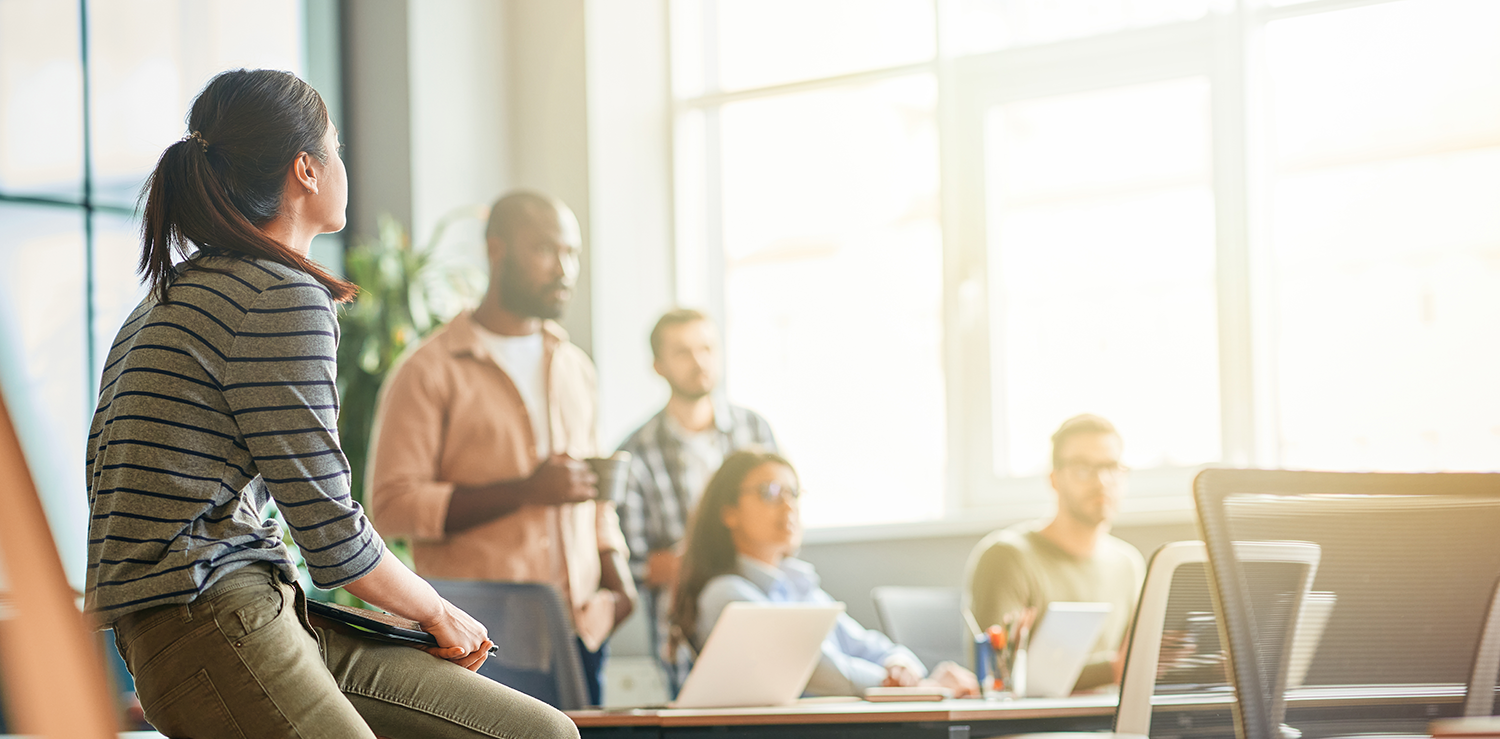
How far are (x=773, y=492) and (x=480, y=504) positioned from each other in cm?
68

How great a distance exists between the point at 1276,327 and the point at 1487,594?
12.0 feet

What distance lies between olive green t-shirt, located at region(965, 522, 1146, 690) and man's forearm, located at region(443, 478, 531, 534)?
1.29 meters

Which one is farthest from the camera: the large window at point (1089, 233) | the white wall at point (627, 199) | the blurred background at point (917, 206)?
the white wall at point (627, 199)

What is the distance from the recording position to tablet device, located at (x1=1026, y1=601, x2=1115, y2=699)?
2.77m

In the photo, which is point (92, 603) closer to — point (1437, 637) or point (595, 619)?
point (1437, 637)

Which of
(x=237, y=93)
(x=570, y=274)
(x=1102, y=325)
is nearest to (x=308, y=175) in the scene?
(x=237, y=93)

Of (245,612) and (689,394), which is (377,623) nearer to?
(245,612)

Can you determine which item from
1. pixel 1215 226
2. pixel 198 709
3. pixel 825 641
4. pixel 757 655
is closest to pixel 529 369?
pixel 825 641

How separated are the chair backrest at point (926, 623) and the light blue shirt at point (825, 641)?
2.24 feet

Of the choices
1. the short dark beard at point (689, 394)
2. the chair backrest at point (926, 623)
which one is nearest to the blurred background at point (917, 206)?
the chair backrest at point (926, 623)

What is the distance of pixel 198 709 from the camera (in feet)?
4.38

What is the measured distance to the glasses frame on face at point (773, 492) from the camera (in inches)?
130

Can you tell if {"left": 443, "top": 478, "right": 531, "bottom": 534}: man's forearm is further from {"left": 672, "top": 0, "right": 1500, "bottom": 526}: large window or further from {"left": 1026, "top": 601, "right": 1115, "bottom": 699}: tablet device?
{"left": 672, "top": 0, "right": 1500, "bottom": 526}: large window

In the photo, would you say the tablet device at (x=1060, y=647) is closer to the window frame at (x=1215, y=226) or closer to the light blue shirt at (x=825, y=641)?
the light blue shirt at (x=825, y=641)
